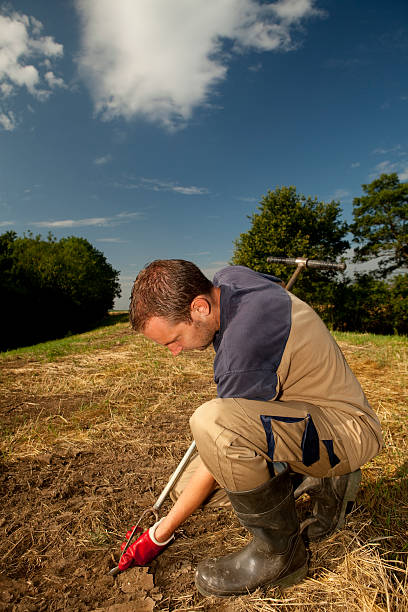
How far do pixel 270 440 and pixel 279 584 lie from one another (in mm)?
676

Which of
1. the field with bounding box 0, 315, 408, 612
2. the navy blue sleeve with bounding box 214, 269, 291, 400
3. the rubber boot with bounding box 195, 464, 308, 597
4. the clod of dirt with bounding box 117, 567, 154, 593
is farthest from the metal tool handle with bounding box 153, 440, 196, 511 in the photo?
the navy blue sleeve with bounding box 214, 269, 291, 400

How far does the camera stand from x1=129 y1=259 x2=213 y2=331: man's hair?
1.71 meters

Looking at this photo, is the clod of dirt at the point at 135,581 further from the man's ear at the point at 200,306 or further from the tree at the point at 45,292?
the tree at the point at 45,292

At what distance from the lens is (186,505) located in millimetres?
Result: 1686

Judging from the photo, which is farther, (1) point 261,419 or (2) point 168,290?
(2) point 168,290

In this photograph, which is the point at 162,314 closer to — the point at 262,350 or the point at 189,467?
the point at 262,350

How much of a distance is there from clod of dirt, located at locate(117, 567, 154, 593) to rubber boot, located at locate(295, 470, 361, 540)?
849 millimetres

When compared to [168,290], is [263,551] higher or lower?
lower

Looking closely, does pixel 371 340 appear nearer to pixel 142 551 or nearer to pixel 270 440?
pixel 270 440

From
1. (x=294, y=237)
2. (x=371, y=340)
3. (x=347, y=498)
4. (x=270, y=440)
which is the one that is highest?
(x=294, y=237)

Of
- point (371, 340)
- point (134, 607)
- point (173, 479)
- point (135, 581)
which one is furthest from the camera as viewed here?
point (371, 340)

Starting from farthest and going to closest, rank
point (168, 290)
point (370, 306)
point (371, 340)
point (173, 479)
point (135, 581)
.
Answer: point (370, 306) < point (371, 340) < point (173, 479) < point (168, 290) < point (135, 581)

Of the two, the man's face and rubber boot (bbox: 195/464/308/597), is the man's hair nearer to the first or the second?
the man's face

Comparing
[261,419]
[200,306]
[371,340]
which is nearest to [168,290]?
[200,306]
